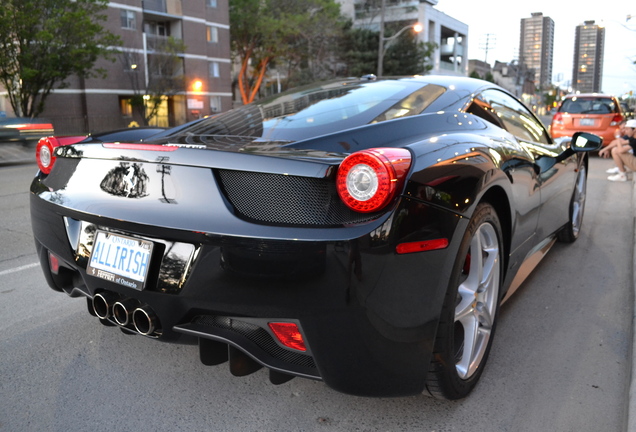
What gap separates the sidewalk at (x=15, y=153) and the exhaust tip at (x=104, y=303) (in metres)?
12.6

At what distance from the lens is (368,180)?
1879mm

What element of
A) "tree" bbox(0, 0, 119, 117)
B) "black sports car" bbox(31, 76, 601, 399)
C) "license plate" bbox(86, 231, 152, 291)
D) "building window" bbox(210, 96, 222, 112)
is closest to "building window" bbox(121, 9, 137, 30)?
"tree" bbox(0, 0, 119, 117)

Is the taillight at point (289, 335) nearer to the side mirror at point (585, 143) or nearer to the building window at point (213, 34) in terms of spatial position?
the side mirror at point (585, 143)

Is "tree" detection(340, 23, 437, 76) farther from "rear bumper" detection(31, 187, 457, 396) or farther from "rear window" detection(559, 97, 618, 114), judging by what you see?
"rear bumper" detection(31, 187, 457, 396)

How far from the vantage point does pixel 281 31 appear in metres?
43.4

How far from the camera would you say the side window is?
337 cm

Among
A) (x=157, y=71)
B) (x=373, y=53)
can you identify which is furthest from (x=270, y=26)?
(x=373, y=53)

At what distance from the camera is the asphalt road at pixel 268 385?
90.7 inches

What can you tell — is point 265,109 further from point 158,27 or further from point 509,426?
point 158,27

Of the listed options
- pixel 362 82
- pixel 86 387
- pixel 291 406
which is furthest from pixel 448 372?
pixel 362 82

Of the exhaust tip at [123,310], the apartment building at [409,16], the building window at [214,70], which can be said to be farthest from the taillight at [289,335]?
the apartment building at [409,16]

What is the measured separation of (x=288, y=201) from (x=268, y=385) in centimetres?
106

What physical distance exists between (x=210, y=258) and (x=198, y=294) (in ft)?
0.47

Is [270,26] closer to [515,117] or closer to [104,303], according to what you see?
[515,117]
